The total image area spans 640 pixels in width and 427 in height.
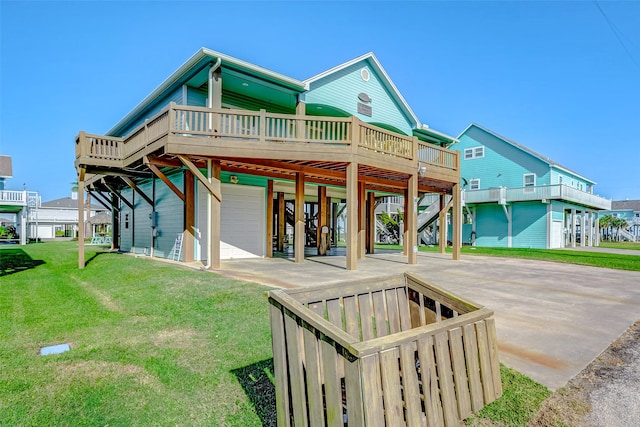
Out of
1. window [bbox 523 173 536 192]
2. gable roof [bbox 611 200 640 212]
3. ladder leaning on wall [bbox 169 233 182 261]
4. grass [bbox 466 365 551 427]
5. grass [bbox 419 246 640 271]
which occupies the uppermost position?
window [bbox 523 173 536 192]

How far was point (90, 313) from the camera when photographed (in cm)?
548

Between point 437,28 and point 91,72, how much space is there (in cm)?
1648

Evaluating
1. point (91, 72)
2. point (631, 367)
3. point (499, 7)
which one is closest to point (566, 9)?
point (499, 7)

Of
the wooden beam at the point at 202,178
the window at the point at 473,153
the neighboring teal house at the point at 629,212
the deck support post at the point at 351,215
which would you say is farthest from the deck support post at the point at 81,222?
the neighboring teal house at the point at 629,212

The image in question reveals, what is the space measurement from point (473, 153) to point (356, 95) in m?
17.6

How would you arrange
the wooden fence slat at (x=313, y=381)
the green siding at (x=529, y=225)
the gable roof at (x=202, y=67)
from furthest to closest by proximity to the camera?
the green siding at (x=529, y=225) → the gable roof at (x=202, y=67) → the wooden fence slat at (x=313, y=381)

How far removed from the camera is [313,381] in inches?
78.0

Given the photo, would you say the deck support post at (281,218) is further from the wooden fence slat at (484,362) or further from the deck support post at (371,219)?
the wooden fence slat at (484,362)

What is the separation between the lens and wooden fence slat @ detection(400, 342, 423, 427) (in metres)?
1.86

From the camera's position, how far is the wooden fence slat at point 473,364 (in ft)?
7.56

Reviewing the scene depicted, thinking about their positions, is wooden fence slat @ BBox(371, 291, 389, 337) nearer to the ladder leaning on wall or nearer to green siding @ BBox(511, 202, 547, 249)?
the ladder leaning on wall

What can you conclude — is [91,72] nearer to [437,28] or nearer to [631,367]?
[437,28]

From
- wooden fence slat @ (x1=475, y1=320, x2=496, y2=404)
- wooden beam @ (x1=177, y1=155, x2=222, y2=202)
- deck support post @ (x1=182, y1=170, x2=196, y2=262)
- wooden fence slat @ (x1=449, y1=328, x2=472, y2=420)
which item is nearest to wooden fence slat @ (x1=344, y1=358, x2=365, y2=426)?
wooden fence slat @ (x1=449, y1=328, x2=472, y2=420)

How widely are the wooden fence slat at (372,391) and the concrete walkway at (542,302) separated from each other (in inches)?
55.7
